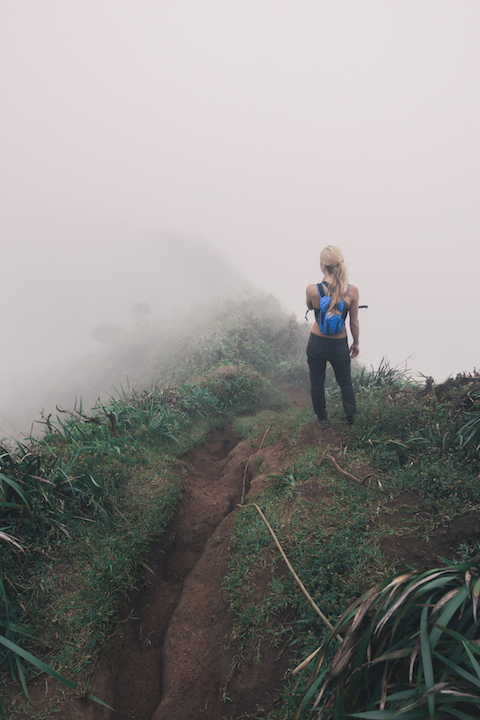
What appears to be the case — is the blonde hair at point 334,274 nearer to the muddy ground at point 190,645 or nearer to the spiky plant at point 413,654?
the muddy ground at point 190,645

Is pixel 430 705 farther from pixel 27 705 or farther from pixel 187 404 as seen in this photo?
pixel 187 404

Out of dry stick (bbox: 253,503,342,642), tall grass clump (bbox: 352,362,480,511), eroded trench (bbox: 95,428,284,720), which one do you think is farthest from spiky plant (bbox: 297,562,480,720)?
tall grass clump (bbox: 352,362,480,511)

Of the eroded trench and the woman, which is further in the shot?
the woman

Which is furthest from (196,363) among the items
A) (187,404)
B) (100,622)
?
(100,622)

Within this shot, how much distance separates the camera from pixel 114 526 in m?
3.02

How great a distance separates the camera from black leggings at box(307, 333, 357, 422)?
4203 mm

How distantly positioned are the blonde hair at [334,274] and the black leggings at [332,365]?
0.46 meters

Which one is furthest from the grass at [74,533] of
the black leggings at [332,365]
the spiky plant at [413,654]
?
the black leggings at [332,365]

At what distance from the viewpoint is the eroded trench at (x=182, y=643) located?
206cm

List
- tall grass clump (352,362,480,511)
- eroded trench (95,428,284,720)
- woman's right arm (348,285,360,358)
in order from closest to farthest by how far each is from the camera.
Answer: eroded trench (95,428,284,720)
tall grass clump (352,362,480,511)
woman's right arm (348,285,360,358)

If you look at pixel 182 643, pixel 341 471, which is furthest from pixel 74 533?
pixel 341 471

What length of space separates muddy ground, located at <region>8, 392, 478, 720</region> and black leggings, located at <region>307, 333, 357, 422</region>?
114 centimetres

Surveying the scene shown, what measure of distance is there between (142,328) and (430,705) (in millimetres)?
24877

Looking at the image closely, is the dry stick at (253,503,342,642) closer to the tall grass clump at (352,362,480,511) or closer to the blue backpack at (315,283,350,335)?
the tall grass clump at (352,362,480,511)
